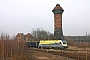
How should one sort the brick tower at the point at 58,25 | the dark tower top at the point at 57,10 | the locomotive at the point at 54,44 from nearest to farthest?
the locomotive at the point at 54,44 < the brick tower at the point at 58,25 < the dark tower top at the point at 57,10

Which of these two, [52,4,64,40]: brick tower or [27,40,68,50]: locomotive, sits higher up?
[52,4,64,40]: brick tower

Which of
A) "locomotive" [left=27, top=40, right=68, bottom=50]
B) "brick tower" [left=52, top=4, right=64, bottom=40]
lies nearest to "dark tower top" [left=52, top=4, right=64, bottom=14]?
"brick tower" [left=52, top=4, right=64, bottom=40]

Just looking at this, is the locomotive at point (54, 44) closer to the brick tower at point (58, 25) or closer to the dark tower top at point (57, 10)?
the brick tower at point (58, 25)

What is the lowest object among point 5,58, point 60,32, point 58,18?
point 5,58

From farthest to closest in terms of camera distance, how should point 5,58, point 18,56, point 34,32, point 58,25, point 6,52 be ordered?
1. point 34,32
2. point 58,25
3. point 6,52
4. point 5,58
5. point 18,56

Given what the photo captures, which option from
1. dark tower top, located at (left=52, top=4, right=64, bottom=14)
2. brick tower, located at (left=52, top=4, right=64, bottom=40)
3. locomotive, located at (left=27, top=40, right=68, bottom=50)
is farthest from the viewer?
dark tower top, located at (left=52, top=4, right=64, bottom=14)

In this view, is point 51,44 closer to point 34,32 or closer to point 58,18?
point 58,18

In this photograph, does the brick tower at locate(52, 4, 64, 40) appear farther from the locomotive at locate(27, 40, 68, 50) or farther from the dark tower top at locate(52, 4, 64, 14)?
the locomotive at locate(27, 40, 68, 50)

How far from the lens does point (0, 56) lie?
53.3ft

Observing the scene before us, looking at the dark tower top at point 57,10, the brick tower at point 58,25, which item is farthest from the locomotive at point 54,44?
the dark tower top at point 57,10

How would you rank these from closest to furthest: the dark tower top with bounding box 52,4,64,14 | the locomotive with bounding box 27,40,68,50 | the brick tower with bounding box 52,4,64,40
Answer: the locomotive with bounding box 27,40,68,50 < the brick tower with bounding box 52,4,64,40 < the dark tower top with bounding box 52,4,64,14

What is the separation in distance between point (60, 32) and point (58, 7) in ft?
24.8

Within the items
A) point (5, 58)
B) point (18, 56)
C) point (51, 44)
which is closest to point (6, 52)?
point (5, 58)

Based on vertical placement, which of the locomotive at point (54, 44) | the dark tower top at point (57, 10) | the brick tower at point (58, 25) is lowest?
the locomotive at point (54, 44)
